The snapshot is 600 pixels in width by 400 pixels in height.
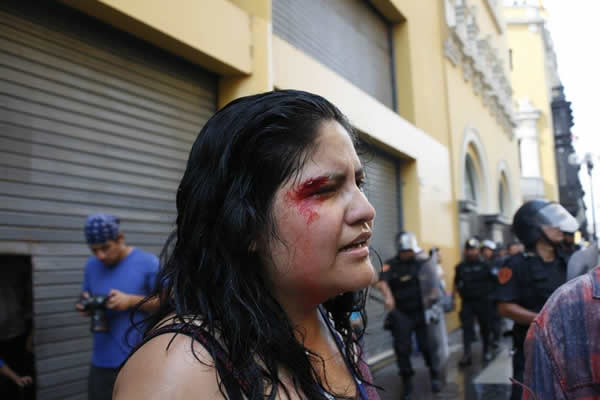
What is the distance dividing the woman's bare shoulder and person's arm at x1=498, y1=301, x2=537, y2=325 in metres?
3.67

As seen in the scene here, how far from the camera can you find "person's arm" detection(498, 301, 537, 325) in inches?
164

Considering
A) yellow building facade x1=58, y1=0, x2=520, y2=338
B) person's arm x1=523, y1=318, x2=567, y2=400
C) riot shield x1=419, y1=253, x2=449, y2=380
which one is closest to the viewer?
person's arm x1=523, y1=318, x2=567, y2=400

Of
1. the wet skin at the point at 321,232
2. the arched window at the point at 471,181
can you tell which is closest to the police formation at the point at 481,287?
the wet skin at the point at 321,232

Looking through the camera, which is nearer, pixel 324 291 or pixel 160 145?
pixel 324 291

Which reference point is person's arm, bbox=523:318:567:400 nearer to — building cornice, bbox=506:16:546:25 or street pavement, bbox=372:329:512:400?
street pavement, bbox=372:329:512:400

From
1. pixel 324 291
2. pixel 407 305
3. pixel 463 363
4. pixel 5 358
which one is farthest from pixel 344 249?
pixel 463 363

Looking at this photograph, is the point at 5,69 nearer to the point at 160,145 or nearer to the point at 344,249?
the point at 160,145

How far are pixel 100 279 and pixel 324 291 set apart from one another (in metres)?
3.07

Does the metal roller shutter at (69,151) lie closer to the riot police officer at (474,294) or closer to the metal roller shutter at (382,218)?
the metal roller shutter at (382,218)

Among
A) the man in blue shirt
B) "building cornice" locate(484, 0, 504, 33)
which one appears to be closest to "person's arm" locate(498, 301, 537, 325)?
the man in blue shirt

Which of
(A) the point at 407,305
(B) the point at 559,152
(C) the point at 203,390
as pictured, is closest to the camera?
(C) the point at 203,390

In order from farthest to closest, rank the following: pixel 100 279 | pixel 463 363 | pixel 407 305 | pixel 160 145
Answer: pixel 463 363 < pixel 407 305 < pixel 160 145 < pixel 100 279

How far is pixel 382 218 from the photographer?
33.1 ft

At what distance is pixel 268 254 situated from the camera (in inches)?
46.1
